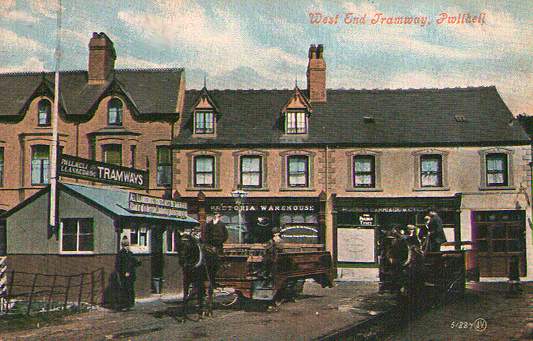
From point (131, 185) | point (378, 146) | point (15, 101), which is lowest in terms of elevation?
point (131, 185)

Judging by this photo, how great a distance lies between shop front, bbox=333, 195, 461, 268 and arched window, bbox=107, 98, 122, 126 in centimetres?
990

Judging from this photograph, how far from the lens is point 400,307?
13844 millimetres

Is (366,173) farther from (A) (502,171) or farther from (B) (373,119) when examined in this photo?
(A) (502,171)

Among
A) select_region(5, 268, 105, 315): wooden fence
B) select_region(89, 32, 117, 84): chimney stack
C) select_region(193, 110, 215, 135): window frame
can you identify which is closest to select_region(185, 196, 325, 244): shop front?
select_region(193, 110, 215, 135): window frame

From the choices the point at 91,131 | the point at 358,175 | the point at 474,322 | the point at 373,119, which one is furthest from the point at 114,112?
the point at 474,322

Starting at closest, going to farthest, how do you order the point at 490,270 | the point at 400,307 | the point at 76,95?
1. the point at 400,307
2. the point at 490,270
3. the point at 76,95

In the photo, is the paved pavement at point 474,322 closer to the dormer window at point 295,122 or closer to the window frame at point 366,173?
the window frame at point 366,173

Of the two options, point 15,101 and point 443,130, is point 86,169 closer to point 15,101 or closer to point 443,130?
point 15,101

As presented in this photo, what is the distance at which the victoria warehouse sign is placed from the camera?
615 inches

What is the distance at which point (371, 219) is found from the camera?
27.2 metres

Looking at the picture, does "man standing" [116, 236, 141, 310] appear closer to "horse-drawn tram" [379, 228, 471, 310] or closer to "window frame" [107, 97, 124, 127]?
"horse-drawn tram" [379, 228, 471, 310]

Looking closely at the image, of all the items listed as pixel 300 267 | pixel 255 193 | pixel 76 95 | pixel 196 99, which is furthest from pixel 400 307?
pixel 76 95

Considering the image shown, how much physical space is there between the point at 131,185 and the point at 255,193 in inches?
358

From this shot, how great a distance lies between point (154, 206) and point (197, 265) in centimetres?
583
